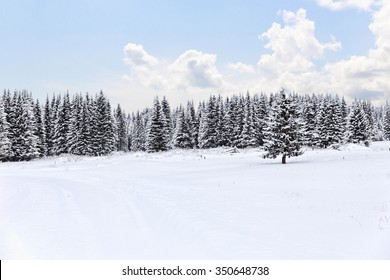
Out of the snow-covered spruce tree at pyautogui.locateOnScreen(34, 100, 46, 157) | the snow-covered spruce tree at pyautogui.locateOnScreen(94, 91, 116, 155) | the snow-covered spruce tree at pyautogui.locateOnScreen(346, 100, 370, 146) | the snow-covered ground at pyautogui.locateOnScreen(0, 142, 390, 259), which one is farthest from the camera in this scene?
the snow-covered spruce tree at pyautogui.locateOnScreen(94, 91, 116, 155)

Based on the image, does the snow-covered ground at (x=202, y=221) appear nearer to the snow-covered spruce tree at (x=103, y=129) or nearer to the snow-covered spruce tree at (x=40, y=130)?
the snow-covered spruce tree at (x=103, y=129)

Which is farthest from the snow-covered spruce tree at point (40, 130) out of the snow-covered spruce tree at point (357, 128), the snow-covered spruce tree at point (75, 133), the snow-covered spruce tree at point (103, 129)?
the snow-covered spruce tree at point (357, 128)

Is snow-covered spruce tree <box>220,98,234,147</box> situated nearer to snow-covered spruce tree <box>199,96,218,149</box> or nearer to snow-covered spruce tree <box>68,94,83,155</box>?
snow-covered spruce tree <box>199,96,218,149</box>

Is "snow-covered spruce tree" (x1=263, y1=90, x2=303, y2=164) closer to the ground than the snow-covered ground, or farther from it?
farther from it

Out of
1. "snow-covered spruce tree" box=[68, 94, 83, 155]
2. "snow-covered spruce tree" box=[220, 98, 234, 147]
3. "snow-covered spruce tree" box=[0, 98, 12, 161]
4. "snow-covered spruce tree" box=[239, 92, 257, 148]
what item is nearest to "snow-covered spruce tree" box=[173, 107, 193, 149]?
"snow-covered spruce tree" box=[220, 98, 234, 147]

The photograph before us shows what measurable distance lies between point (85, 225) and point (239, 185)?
10369mm

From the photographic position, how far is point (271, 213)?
12.5 m

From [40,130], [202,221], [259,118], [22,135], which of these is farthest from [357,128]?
[40,130]

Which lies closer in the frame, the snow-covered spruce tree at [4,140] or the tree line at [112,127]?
the snow-covered spruce tree at [4,140]

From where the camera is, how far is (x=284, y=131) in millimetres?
33562


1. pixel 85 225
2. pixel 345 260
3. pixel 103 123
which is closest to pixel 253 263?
pixel 345 260

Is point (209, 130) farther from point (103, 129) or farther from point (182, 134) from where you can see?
point (103, 129)

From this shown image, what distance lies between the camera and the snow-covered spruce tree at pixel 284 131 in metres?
33.2

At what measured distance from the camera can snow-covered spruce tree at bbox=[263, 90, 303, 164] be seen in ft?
109
